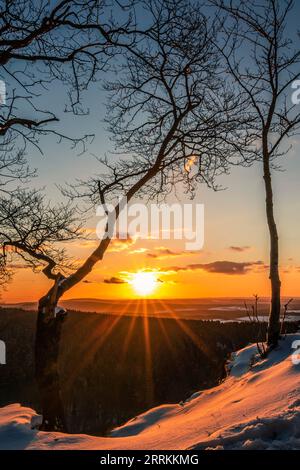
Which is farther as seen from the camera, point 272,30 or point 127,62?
point 272,30

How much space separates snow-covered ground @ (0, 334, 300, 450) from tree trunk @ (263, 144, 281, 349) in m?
1.22

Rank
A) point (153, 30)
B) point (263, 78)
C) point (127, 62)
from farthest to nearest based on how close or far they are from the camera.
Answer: point (263, 78), point (127, 62), point (153, 30)

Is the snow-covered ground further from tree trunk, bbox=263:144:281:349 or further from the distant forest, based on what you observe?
the distant forest

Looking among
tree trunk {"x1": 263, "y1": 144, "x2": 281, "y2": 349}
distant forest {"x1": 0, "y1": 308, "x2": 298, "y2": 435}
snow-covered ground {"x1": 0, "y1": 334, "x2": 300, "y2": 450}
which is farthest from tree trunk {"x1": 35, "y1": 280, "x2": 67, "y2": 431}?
distant forest {"x1": 0, "y1": 308, "x2": 298, "y2": 435}

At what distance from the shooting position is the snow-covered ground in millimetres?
4457

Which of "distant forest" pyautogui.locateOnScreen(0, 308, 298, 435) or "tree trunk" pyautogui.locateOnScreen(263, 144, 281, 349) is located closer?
"tree trunk" pyautogui.locateOnScreen(263, 144, 281, 349)

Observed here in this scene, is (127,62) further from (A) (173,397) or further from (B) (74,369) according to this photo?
(B) (74,369)

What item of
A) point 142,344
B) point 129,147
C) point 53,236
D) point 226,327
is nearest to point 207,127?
point 129,147

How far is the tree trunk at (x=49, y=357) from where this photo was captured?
895cm

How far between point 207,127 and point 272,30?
3268 mm

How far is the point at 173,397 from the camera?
89.4 feet

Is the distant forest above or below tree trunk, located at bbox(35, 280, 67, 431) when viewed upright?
below

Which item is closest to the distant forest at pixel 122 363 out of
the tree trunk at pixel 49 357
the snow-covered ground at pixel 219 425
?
the tree trunk at pixel 49 357

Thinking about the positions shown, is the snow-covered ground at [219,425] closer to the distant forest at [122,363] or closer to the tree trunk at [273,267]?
the tree trunk at [273,267]
